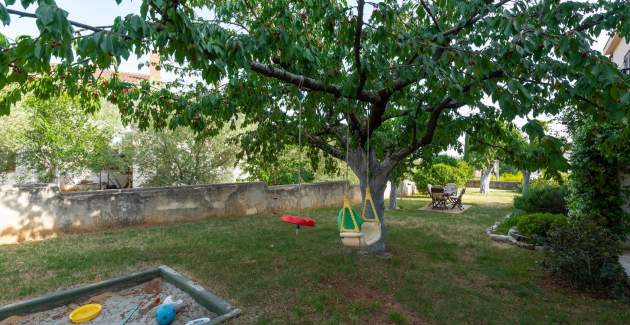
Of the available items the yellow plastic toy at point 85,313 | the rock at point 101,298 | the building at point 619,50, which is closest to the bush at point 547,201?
the building at point 619,50

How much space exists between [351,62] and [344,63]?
2.39 ft

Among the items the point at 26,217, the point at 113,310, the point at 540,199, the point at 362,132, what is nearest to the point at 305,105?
the point at 362,132

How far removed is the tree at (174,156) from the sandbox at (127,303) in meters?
7.44

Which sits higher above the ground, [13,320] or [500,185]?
[500,185]

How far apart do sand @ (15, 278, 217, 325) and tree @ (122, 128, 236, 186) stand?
7.63m

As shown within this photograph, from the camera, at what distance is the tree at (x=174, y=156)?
1250 centimetres

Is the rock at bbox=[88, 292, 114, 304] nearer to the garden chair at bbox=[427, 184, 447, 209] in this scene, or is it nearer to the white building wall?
the garden chair at bbox=[427, 184, 447, 209]

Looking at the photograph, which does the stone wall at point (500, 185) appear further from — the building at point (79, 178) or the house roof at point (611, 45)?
the building at point (79, 178)

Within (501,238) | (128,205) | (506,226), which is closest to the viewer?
(501,238)

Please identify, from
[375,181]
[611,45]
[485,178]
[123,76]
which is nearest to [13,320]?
[375,181]

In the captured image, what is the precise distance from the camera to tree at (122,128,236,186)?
41.0 ft

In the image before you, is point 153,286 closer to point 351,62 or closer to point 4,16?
point 4,16

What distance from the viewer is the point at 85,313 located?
4.25 metres

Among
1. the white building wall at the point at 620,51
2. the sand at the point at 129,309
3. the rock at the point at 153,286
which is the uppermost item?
the white building wall at the point at 620,51
